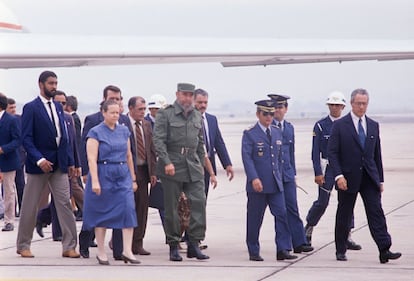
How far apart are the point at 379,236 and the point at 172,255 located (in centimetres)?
211

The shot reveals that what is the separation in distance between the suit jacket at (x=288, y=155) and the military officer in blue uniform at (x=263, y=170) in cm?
19

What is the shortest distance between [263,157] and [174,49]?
1984 centimetres

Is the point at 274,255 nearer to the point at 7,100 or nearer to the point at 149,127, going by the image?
the point at 149,127

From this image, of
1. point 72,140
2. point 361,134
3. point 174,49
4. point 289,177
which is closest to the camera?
point 361,134

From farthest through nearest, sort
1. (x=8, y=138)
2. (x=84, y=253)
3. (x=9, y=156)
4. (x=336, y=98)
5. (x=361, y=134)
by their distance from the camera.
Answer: (x=9, y=156), (x=8, y=138), (x=336, y=98), (x=84, y=253), (x=361, y=134)

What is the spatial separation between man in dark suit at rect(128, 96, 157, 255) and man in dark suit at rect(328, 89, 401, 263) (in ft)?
6.76

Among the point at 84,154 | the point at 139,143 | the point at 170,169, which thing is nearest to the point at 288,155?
the point at 170,169

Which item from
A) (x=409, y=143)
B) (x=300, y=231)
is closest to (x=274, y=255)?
(x=300, y=231)

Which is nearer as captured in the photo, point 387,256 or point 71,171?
point 387,256

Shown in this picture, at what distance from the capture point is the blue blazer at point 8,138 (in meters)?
14.8

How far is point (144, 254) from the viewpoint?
12.1 m

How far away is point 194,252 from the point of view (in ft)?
38.2

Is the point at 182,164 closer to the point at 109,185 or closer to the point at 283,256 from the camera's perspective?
the point at 109,185

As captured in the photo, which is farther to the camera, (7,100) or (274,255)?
(7,100)
